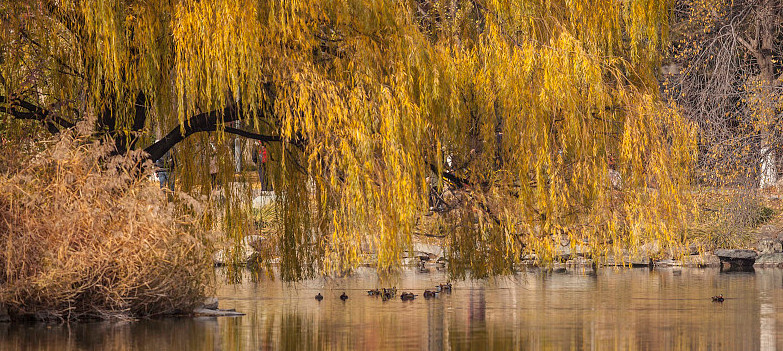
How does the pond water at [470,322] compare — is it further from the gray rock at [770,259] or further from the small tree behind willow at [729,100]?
the gray rock at [770,259]

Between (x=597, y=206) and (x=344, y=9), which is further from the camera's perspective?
(x=597, y=206)

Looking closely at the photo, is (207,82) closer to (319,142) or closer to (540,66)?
(319,142)

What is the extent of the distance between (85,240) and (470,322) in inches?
186

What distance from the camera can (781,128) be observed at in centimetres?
2600

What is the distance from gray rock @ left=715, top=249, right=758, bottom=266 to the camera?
101ft

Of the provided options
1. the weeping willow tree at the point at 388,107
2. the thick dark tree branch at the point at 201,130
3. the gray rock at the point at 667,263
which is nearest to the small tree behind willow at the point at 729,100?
the gray rock at the point at 667,263

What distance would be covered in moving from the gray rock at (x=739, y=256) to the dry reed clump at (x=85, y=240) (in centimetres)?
1875

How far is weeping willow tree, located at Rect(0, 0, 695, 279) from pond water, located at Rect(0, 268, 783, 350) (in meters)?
0.93

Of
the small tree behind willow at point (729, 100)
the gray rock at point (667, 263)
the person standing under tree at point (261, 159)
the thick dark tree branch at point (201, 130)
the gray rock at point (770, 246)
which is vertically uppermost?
the small tree behind willow at point (729, 100)

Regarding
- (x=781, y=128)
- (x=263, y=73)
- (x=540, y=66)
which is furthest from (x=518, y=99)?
(x=781, y=128)

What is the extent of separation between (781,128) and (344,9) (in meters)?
13.6

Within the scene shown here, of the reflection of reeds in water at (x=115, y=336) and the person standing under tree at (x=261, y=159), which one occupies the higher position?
the person standing under tree at (x=261, y=159)

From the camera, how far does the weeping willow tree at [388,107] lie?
1494cm

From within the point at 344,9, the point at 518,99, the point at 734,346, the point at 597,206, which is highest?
the point at 344,9
